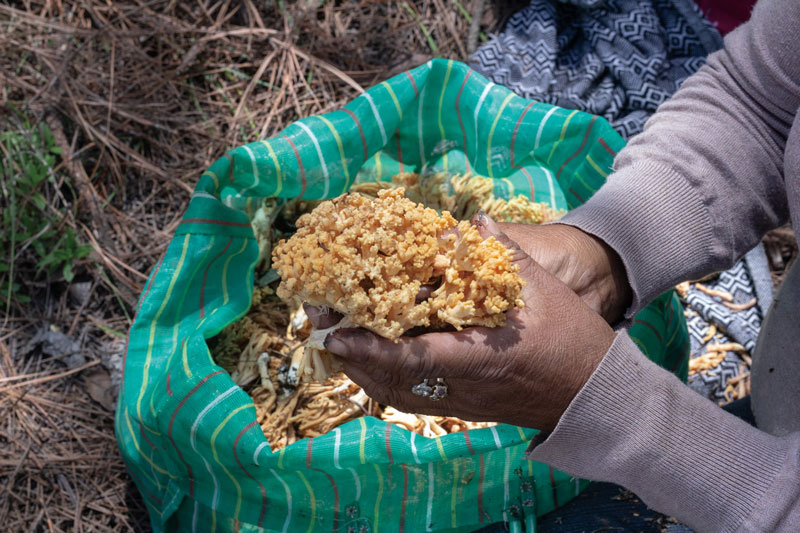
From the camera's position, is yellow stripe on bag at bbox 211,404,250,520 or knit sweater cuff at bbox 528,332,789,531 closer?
knit sweater cuff at bbox 528,332,789,531

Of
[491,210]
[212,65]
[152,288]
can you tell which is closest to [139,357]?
[152,288]

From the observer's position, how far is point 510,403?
4.40 feet

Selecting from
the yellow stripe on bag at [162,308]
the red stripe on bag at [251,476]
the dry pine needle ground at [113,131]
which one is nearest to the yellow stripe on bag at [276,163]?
the yellow stripe on bag at [162,308]

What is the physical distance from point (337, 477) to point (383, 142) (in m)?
1.23

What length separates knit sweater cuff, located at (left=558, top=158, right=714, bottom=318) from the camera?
1678mm

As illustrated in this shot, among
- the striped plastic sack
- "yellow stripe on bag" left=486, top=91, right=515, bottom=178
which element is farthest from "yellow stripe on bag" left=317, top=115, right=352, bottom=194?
"yellow stripe on bag" left=486, top=91, right=515, bottom=178

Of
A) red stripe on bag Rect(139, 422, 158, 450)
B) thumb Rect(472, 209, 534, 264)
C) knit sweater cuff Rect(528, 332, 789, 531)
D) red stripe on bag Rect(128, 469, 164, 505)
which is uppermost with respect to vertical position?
thumb Rect(472, 209, 534, 264)

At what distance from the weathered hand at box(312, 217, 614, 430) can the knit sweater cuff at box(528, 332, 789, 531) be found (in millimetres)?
51

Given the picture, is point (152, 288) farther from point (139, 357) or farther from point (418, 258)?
point (418, 258)

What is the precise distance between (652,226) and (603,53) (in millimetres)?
1718

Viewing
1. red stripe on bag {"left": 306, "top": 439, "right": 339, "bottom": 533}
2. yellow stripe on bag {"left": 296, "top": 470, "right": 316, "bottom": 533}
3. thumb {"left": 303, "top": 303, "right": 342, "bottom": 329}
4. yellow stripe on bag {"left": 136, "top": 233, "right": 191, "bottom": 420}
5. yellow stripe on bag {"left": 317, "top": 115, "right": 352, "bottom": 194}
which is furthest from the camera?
yellow stripe on bag {"left": 317, "top": 115, "right": 352, "bottom": 194}

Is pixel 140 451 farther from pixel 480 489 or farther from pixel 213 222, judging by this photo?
pixel 480 489

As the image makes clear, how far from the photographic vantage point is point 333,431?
1654 millimetres

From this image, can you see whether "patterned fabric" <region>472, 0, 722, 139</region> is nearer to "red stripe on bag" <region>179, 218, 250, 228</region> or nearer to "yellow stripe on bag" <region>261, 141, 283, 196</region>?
"yellow stripe on bag" <region>261, 141, 283, 196</region>
